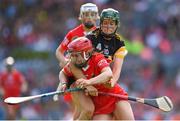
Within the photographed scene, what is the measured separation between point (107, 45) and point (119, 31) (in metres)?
9.17

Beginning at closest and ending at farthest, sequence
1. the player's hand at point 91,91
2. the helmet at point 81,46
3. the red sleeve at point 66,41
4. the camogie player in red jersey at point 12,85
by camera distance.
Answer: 1. the helmet at point 81,46
2. the player's hand at point 91,91
3. the red sleeve at point 66,41
4. the camogie player in red jersey at point 12,85

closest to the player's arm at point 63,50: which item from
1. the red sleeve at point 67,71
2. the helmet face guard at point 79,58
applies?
the red sleeve at point 67,71

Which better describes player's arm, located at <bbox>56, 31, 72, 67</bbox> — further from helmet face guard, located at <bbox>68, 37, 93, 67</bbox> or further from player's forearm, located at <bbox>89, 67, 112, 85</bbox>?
player's forearm, located at <bbox>89, 67, 112, 85</bbox>

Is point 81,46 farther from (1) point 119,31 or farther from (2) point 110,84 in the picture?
(1) point 119,31

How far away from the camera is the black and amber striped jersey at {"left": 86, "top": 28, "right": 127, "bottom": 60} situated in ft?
36.8

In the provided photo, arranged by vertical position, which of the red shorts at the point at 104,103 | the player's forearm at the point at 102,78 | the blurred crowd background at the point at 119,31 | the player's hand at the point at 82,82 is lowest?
the blurred crowd background at the point at 119,31

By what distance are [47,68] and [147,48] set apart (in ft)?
7.56

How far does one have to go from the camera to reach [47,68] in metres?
20.0

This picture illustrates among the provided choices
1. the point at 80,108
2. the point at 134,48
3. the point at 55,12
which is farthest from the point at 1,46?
the point at 80,108

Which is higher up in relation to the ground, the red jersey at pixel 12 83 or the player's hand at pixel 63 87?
the player's hand at pixel 63 87

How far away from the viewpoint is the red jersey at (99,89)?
35.4ft

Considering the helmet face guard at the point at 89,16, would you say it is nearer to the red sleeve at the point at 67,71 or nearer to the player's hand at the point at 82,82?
the red sleeve at the point at 67,71

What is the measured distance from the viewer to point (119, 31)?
2044cm

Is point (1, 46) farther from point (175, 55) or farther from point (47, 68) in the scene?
point (175, 55)
